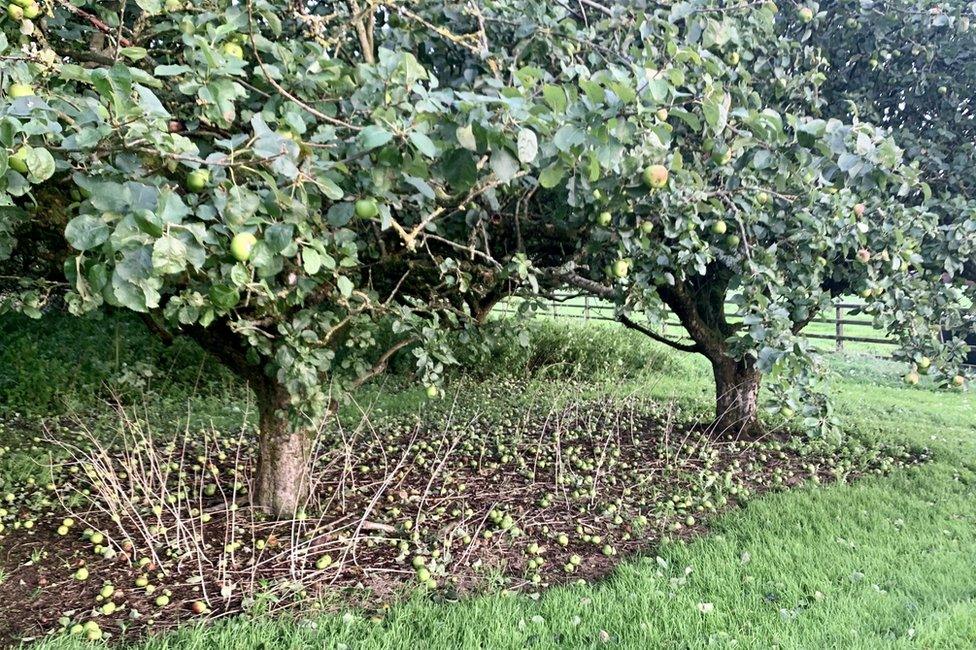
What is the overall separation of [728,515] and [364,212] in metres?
2.95

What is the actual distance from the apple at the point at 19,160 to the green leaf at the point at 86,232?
0.15 metres

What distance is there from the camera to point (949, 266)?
3689 millimetres

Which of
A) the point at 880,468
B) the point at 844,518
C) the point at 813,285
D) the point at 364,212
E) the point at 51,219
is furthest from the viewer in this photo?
the point at 880,468

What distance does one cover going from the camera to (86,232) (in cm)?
139

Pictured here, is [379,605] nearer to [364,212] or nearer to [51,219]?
[364,212]

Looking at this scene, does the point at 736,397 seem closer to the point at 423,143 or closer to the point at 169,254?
the point at 423,143

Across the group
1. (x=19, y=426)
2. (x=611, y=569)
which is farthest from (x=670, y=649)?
(x=19, y=426)

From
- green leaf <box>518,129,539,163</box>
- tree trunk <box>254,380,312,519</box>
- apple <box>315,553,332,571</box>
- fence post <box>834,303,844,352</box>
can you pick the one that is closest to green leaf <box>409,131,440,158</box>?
green leaf <box>518,129,539,163</box>

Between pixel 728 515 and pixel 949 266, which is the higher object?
pixel 949 266

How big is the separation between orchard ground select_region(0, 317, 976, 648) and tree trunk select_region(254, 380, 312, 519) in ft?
0.68

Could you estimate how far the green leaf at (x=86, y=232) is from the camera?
4.51 ft

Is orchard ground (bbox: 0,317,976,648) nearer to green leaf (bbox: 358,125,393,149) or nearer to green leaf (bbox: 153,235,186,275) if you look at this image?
green leaf (bbox: 153,235,186,275)

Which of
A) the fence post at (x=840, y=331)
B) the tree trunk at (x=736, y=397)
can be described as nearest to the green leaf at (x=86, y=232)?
the tree trunk at (x=736, y=397)

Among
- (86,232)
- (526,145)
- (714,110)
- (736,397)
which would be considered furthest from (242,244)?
(736,397)
